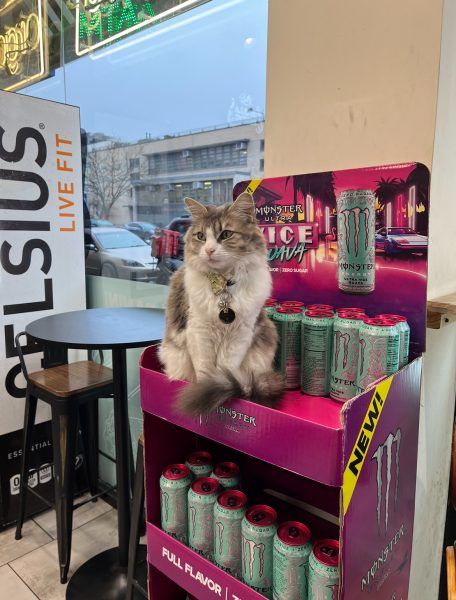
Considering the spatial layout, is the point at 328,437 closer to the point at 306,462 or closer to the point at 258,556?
the point at 306,462

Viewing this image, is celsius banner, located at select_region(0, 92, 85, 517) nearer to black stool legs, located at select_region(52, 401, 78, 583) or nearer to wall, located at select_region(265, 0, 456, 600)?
black stool legs, located at select_region(52, 401, 78, 583)

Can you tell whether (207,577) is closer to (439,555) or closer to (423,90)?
(439,555)

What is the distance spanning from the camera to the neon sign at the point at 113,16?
1956 mm

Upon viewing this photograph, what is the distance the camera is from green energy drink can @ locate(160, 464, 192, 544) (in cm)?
99

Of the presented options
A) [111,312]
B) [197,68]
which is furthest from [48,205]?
[197,68]

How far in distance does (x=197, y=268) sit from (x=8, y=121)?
5.39ft

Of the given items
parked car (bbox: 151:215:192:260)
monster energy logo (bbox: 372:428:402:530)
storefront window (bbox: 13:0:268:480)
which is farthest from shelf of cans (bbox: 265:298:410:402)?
parked car (bbox: 151:215:192:260)

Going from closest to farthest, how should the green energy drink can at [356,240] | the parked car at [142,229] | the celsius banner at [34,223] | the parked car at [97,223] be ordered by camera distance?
the green energy drink can at [356,240]
the celsius banner at [34,223]
the parked car at [142,229]
the parked car at [97,223]

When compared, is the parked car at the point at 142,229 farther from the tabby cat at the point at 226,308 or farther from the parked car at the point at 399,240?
the parked car at the point at 399,240

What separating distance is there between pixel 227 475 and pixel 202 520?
11 centimetres

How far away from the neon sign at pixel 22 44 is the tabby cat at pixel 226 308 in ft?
7.94

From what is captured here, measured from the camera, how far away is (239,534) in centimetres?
91

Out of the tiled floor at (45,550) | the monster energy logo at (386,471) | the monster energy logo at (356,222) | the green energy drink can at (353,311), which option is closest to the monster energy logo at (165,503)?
the monster energy logo at (386,471)

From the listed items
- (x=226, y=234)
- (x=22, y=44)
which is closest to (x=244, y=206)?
(x=226, y=234)
